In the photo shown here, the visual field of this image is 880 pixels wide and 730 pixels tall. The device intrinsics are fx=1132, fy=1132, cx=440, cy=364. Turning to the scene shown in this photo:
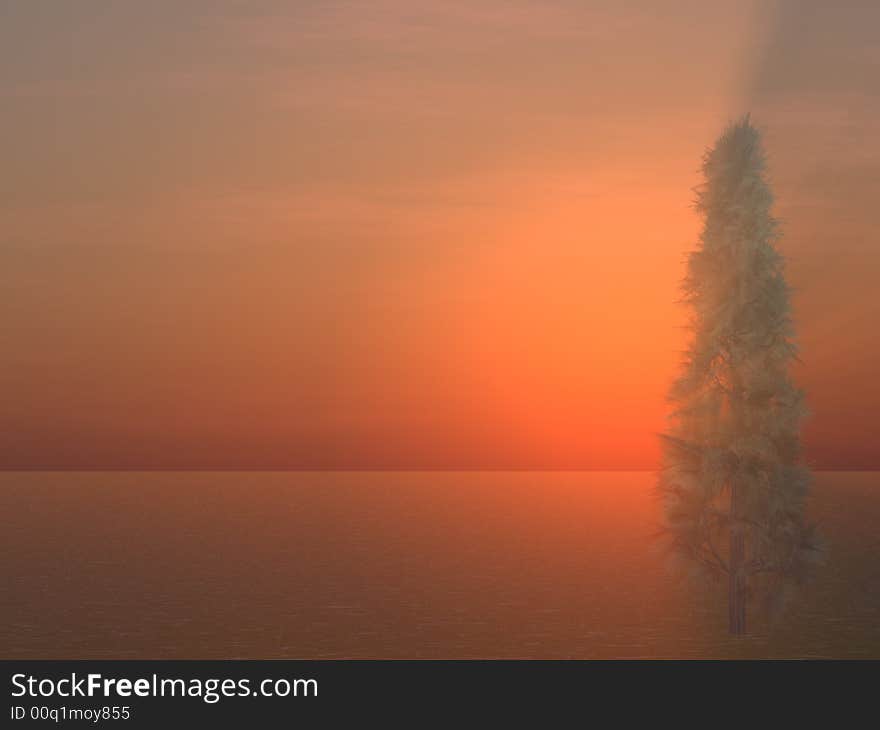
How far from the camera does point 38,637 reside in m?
45.0

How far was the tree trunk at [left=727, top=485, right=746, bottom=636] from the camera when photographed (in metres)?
38.5

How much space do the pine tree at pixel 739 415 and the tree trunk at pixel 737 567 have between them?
0.11ft

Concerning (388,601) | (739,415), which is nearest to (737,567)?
(739,415)

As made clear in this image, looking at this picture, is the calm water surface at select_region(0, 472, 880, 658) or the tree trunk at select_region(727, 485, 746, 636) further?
the calm water surface at select_region(0, 472, 880, 658)

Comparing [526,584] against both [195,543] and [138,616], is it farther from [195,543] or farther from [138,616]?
[195,543]

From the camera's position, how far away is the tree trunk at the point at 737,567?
38531 mm

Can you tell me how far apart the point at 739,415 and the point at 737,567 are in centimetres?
520

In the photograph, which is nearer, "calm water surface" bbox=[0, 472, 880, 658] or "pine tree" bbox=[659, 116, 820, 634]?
"pine tree" bbox=[659, 116, 820, 634]

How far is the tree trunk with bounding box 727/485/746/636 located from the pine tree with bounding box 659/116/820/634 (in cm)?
3

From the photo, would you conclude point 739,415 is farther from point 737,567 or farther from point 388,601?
point 388,601

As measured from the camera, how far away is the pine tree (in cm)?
3838
